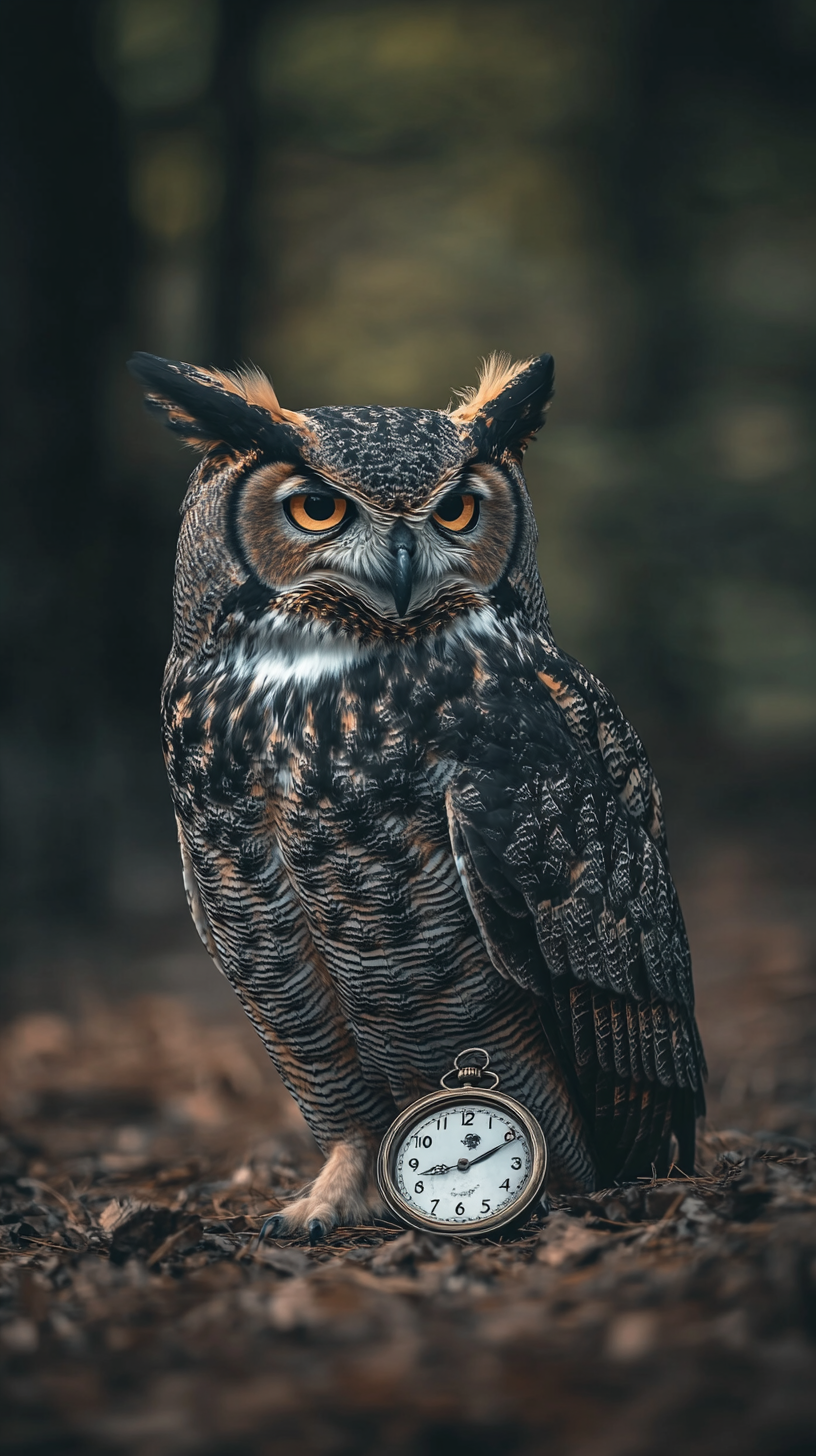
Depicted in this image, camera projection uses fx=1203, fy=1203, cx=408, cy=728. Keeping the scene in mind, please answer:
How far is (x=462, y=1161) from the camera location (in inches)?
96.8

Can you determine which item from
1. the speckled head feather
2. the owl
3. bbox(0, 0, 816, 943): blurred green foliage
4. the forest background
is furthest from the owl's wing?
bbox(0, 0, 816, 943): blurred green foliage

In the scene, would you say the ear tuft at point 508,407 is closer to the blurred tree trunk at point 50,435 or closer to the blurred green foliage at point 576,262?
the blurred tree trunk at point 50,435

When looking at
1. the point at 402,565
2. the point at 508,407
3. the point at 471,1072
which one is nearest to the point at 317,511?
the point at 402,565

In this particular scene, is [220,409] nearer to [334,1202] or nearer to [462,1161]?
[462,1161]

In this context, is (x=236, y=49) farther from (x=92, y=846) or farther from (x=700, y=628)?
(x=92, y=846)

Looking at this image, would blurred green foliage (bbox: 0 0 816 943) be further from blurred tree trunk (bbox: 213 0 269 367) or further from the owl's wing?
the owl's wing

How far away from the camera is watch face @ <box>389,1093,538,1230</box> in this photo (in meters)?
2.45

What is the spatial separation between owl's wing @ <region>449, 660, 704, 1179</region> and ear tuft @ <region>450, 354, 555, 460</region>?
1.83 ft

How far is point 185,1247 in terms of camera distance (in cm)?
250

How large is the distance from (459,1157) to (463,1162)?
0.04 ft

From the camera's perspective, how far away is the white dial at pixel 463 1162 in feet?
8.02

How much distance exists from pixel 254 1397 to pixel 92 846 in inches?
178

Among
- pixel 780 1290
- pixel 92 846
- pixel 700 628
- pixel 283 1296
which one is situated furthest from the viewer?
pixel 700 628

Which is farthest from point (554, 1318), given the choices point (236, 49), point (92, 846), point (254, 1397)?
point (236, 49)
